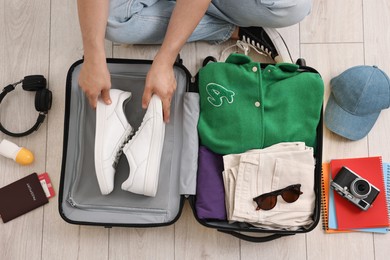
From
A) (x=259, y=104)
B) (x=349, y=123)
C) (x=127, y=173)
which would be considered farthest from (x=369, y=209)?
(x=127, y=173)

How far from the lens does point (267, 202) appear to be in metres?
0.90

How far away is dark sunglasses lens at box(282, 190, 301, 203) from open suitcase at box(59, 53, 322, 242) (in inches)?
Answer: 2.4

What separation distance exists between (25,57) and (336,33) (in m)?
0.88

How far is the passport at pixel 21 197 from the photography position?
1034 millimetres

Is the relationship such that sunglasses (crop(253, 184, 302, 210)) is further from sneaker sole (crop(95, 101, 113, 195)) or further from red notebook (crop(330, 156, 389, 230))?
sneaker sole (crop(95, 101, 113, 195))

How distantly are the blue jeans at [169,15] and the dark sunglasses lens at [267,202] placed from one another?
17.3 inches

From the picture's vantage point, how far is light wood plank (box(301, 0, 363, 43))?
3.61 ft

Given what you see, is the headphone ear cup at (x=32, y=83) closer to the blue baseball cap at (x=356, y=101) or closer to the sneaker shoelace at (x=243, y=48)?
the sneaker shoelace at (x=243, y=48)

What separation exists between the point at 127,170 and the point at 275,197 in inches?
14.1

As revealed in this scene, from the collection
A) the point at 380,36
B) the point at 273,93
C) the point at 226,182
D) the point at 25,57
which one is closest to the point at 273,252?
the point at 226,182

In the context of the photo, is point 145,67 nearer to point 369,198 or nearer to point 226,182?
point 226,182

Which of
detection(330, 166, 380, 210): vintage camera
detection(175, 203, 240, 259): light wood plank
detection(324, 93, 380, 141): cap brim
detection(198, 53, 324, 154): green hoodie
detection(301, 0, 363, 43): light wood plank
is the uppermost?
detection(301, 0, 363, 43): light wood plank

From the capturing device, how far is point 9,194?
3.41 feet

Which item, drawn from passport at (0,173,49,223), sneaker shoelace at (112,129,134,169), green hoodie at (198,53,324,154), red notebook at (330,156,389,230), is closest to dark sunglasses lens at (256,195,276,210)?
green hoodie at (198,53,324,154)
